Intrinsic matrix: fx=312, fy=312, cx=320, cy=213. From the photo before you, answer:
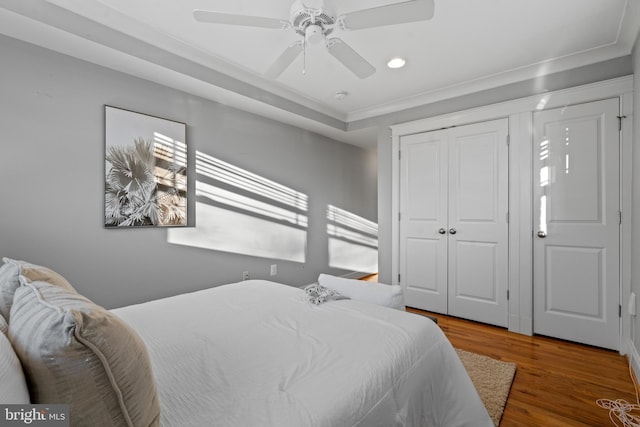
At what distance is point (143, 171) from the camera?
8.63 ft

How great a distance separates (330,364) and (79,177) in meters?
2.33

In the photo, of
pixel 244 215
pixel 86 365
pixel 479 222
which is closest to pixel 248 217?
pixel 244 215

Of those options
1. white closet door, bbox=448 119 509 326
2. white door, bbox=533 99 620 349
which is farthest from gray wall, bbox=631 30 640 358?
white closet door, bbox=448 119 509 326

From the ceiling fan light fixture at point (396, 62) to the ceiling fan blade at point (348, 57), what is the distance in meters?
0.73

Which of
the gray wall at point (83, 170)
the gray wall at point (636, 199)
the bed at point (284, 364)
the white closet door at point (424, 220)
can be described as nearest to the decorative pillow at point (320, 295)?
the bed at point (284, 364)

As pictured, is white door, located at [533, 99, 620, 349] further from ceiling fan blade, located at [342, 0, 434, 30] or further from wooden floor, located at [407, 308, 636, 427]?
ceiling fan blade, located at [342, 0, 434, 30]

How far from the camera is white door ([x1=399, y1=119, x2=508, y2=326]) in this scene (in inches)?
123

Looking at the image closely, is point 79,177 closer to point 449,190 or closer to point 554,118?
point 449,190

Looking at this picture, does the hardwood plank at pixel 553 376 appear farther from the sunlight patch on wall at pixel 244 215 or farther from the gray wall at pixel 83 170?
the gray wall at pixel 83 170

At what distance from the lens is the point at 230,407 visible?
33.3 inches

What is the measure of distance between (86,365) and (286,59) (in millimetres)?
2008

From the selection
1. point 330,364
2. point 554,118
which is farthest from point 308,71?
point 330,364

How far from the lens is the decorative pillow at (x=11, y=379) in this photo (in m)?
0.52

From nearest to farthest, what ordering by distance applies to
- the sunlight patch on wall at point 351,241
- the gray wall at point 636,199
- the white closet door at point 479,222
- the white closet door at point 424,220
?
1. the gray wall at point 636,199
2. the white closet door at point 479,222
3. the white closet door at point 424,220
4. the sunlight patch on wall at point 351,241
